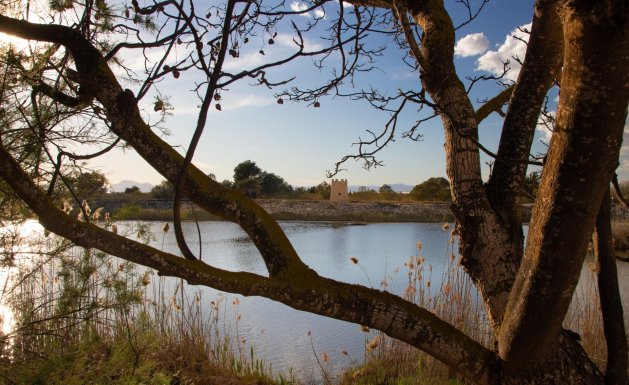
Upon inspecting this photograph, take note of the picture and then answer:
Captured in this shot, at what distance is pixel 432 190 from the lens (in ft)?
50.4

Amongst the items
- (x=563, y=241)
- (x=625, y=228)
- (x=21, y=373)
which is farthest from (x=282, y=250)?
(x=625, y=228)

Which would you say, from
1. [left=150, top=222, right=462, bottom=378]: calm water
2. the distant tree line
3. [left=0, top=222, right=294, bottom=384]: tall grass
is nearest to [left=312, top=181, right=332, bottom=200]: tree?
the distant tree line

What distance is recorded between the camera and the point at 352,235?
29.9 ft

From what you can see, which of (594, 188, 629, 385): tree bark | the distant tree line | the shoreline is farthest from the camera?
the distant tree line

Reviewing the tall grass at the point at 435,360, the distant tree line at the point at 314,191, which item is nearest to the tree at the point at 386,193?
the distant tree line at the point at 314,191

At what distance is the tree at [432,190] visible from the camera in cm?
1501

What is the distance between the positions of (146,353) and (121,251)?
6.46 ft

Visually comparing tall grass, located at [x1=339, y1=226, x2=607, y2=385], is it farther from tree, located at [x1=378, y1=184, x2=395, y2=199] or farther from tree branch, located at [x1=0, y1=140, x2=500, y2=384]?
tree, located at [x1=378, y1=184, x2=395, y2=199]

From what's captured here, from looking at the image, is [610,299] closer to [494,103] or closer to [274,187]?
[494,103]

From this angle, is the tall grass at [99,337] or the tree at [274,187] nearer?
the tall grass at [99,337]

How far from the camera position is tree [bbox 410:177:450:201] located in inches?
591

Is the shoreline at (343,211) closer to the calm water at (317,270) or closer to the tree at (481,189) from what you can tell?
the calm water at (317,270)

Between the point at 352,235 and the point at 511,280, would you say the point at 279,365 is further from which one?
the point at 352,235

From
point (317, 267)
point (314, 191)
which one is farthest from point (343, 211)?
point (317, 267)
